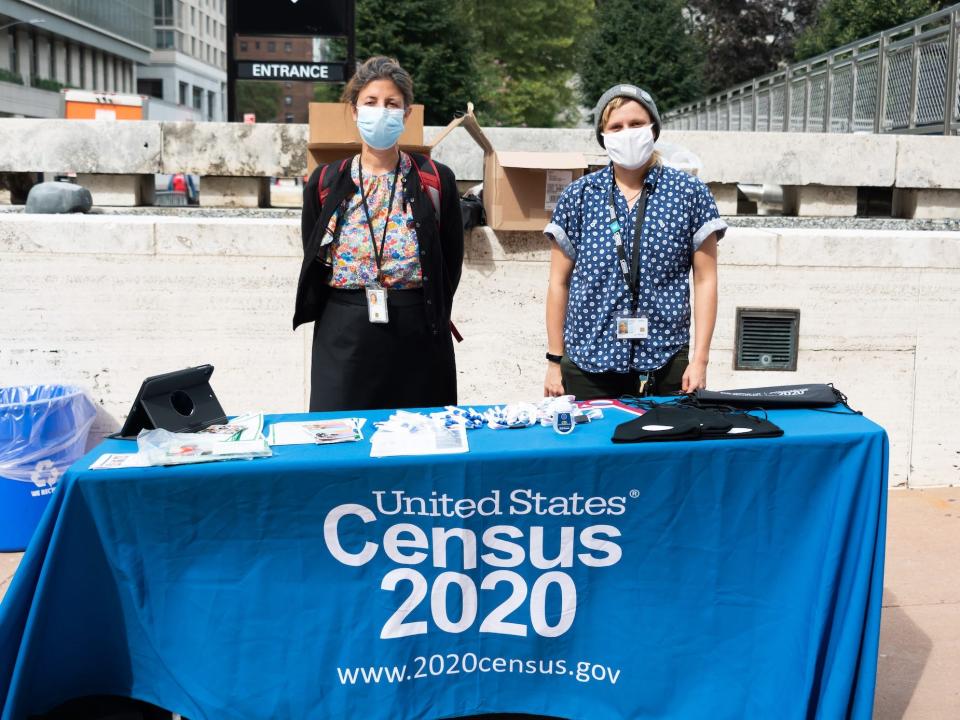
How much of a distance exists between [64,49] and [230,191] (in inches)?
2818

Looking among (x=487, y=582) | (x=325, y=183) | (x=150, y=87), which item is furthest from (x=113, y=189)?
(x=150, y=87)

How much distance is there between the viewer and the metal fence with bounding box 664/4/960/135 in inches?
398

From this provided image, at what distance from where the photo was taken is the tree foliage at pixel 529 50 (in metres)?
38.0

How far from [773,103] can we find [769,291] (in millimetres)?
14947

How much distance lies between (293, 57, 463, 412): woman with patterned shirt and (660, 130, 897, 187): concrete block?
416 centimetres

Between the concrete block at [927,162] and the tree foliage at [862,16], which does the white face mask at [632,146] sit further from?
the tree foliage at [862,16]

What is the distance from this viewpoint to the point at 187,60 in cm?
10338

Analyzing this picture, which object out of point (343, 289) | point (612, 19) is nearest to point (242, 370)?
point (343, 289)

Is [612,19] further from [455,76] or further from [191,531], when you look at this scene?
[191,531]

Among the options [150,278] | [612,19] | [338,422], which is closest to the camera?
[338,422]

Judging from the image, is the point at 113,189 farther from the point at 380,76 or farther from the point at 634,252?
the point at 634,252

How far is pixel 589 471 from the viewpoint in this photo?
2.88 metres

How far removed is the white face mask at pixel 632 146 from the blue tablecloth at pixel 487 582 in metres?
1.00

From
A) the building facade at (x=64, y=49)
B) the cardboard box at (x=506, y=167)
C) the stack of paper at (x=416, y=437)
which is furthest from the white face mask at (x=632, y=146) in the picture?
the building facade at (x=64, y=49)
